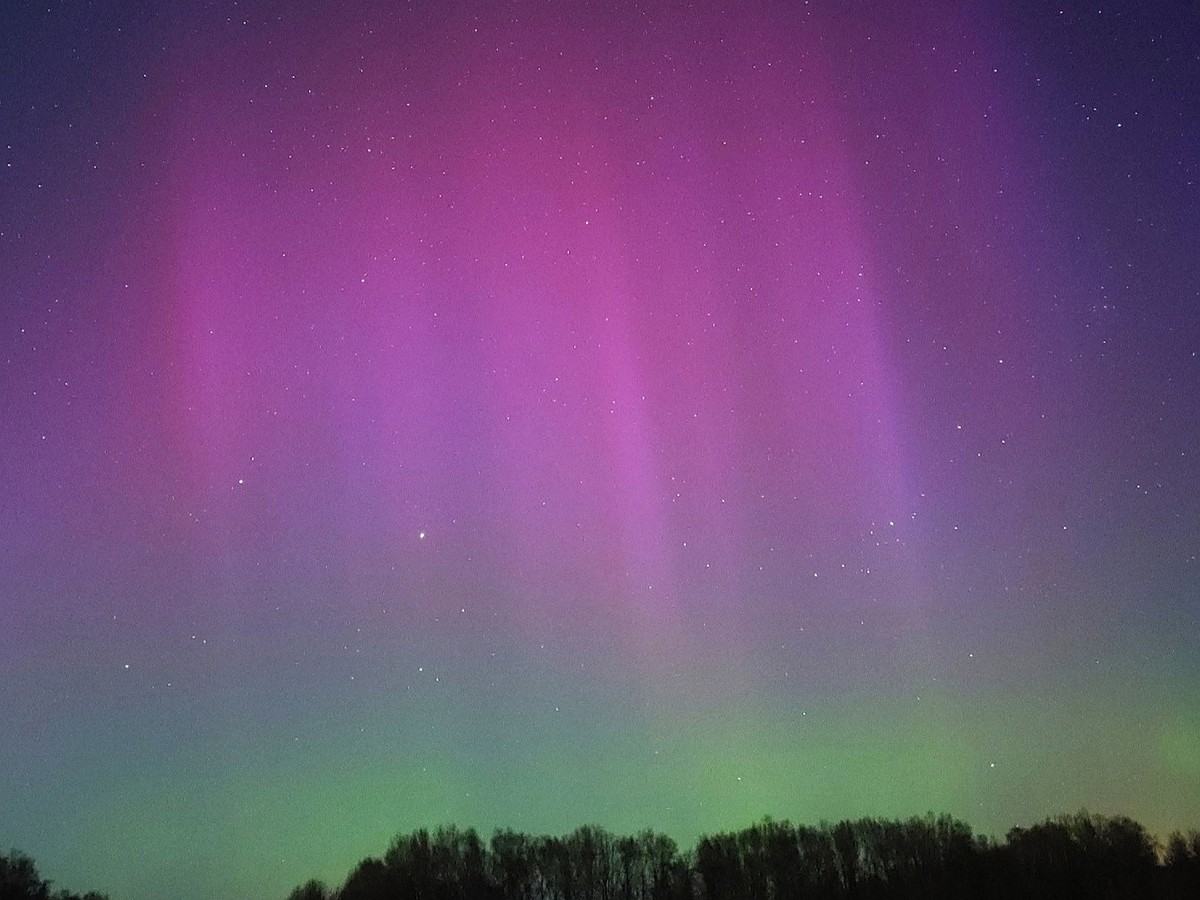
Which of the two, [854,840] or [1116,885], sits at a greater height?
[854,840]

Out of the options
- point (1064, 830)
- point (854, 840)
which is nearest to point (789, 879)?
point (854, 840)

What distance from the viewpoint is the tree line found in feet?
234

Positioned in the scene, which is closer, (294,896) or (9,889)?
(9,889)

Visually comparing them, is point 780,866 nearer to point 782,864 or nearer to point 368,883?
point 782,864

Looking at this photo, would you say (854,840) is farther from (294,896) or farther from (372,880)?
(294,896)

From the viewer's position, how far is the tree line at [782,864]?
7144 cm

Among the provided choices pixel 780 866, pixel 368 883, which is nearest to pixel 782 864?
pixel 780 866

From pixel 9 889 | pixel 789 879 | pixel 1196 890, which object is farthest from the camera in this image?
pixel 789 879

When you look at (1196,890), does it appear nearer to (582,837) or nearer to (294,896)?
(582,837)

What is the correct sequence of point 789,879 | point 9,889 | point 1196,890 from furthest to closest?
point 789,879 < point 9,889 < point 1196,890

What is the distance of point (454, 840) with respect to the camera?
79062 millimetres

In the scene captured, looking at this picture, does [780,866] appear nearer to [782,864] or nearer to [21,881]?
[782,864]

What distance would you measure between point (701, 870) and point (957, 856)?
1508 centimetres

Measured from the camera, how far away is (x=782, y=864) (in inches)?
3044
